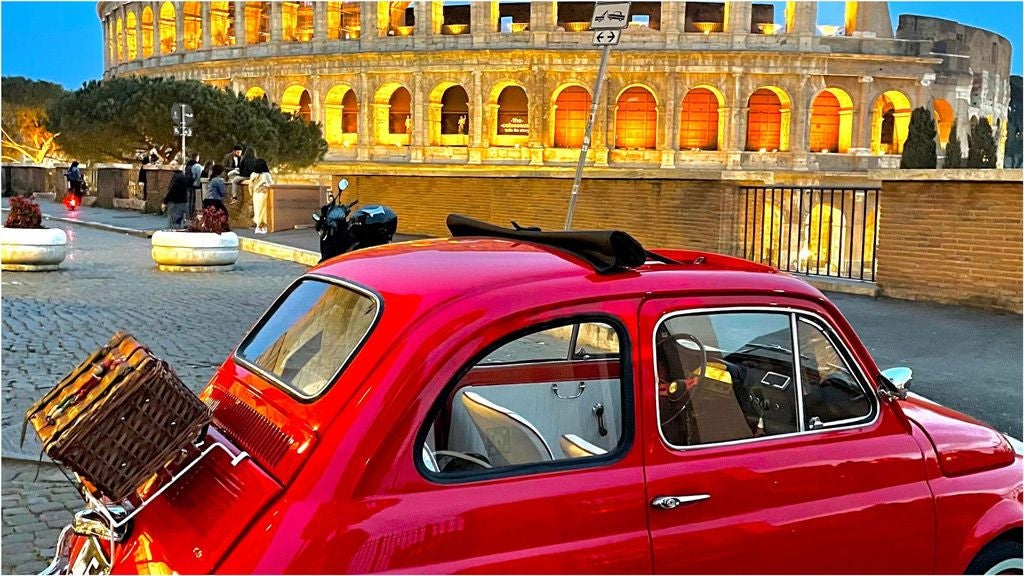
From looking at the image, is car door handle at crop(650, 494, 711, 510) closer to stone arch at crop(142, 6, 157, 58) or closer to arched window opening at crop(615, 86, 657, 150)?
arched window opening at crop(615, 86, 657, 150)

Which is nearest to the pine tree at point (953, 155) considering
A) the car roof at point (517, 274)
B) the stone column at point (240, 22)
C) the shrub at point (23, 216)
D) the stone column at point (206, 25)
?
the shrub at point (23, 216)

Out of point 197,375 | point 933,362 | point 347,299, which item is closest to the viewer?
point 347,299

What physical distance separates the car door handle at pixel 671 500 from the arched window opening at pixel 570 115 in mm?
43923

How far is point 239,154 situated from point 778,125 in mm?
28243

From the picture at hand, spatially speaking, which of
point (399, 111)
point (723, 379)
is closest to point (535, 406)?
point (723, 379)

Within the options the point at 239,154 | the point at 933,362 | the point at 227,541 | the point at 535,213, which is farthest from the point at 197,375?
the point at 239,154

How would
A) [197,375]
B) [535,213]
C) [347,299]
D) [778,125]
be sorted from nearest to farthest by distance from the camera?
[347,299], [197,375], [535,213], [778,125]

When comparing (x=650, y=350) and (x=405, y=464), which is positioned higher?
(x=650, y=350)

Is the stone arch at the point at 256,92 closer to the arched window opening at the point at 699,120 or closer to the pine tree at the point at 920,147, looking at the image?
the arched window opening at the point at 699,120

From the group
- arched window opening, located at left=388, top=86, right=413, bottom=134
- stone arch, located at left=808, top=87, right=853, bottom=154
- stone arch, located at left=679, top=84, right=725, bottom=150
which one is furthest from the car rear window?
arched window opening, located at left=388, top=86, right=413, bottom=134

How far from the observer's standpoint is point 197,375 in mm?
7836

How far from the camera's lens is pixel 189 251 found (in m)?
15.6

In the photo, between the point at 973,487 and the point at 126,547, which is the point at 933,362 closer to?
the point at 973,487

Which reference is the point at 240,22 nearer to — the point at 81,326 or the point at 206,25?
the point at 206,25
